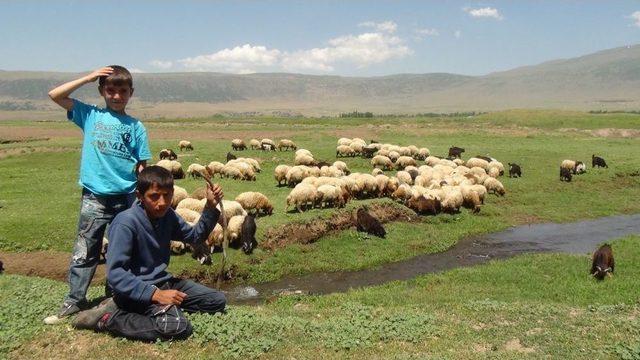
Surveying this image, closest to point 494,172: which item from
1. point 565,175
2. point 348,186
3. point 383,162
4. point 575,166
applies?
point 565,175

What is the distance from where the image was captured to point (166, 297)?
5801 millimetres

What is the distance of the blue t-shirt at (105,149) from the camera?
6598 millimetres

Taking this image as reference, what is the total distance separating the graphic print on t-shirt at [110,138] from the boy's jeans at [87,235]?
61cm

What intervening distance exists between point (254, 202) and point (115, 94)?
11.1m

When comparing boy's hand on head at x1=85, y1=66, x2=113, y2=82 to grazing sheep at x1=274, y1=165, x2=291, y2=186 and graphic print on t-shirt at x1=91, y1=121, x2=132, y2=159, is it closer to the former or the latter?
graphic print on t-shirt at x1=91, y1=121, x2=132, y2=159

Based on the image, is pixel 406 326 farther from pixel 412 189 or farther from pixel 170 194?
pixel 412 189

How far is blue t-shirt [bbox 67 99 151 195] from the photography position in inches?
260

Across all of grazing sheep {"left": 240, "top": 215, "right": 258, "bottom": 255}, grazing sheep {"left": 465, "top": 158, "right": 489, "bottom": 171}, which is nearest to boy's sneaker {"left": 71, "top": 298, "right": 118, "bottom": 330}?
grazing sheep {"left": 240, "top": 215, "right": 258, "bottom": 255}

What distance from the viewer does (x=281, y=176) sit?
23094 mm

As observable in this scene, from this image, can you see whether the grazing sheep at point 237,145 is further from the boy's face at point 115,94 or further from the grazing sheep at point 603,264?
the boy's face at point 115,94

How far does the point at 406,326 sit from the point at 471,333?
34.9 inches

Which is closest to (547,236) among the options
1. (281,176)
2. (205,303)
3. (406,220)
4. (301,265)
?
(406,220)

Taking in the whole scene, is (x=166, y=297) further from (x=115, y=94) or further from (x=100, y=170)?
(x=115, y=94)

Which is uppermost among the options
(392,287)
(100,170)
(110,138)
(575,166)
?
(110,138)
